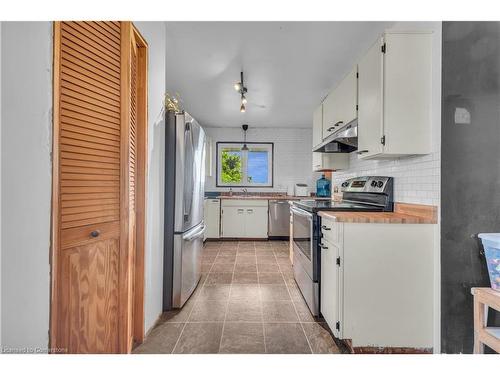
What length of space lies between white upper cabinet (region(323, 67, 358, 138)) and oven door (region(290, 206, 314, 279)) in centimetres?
88

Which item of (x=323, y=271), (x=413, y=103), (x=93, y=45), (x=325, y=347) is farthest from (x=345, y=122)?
(x=93, y=45)

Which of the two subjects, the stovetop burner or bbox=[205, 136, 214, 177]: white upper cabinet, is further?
bbox=[205, 136, 214, 177]: white upper cabinet

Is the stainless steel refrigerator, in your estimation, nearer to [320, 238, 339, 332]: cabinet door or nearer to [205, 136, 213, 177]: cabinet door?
[320, 238, 339, 332]: cabinet door

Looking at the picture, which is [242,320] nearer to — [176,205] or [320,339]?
[320,339]

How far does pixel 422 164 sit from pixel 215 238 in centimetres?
399

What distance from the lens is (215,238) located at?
5.11 meters

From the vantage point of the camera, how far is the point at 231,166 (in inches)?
227

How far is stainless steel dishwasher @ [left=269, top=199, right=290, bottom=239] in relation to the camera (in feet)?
16.9

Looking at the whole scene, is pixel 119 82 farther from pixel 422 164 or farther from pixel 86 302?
pixel 422 164

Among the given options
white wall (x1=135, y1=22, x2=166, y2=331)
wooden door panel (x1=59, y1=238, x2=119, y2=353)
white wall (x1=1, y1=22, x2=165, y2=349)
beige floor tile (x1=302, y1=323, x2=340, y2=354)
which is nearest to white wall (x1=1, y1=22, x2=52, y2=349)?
white wall (x1=1, y1=22, x2=165, y2=349)

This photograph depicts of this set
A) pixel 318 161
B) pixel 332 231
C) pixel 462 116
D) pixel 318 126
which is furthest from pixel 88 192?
pixel 318 161

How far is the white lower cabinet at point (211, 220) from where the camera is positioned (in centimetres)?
509

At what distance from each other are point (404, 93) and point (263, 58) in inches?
56.7

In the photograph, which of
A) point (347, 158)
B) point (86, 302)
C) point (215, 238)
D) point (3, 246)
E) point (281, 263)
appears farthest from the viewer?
point (215, 238)
